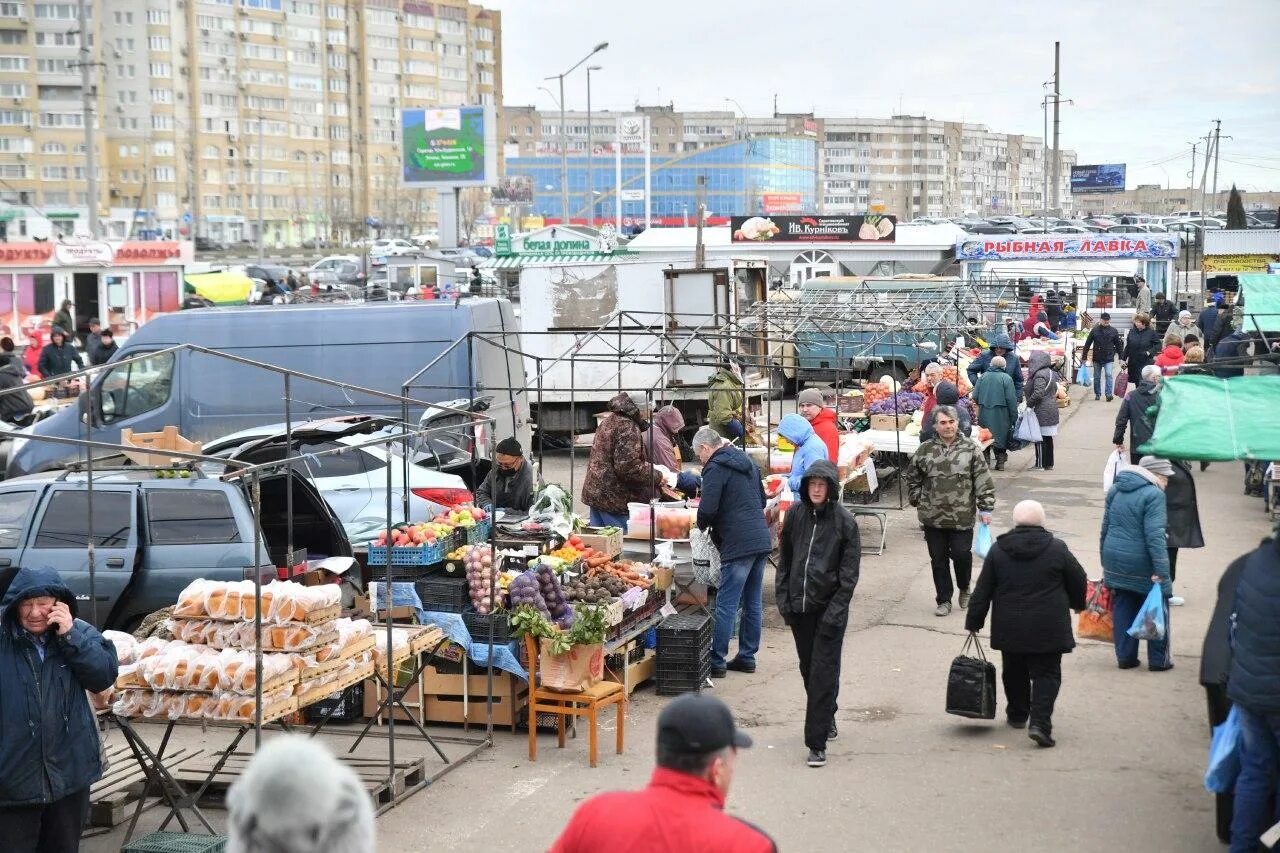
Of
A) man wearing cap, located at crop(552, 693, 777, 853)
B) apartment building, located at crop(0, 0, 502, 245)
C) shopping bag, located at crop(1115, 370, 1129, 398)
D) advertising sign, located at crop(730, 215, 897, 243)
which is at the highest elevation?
apartment building, located at crop(0, 0, 502, 245)

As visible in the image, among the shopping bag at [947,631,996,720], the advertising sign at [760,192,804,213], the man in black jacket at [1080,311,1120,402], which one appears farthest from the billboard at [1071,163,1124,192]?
the shopping bag at [947,631,996,720]

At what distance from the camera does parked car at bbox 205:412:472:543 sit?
13.3m

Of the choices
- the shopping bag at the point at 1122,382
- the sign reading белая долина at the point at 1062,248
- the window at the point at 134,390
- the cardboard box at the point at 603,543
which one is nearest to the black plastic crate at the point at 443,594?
the cardboard box at the point at 603,543

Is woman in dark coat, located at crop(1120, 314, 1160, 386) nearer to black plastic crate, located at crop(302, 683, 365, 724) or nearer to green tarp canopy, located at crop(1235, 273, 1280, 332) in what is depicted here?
Result: green tarp canopy, located at crop(1235, 273, 1280, 332)

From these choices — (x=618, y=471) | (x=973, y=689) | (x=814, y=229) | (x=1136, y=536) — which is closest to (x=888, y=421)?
(x=618, y=471)

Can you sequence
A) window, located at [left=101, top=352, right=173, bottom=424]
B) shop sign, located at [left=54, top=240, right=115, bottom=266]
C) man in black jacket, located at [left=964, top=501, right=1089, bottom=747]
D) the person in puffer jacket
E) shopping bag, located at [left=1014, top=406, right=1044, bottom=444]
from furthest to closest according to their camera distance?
shop sign, located at [left=54, top=240, right=115, bottom=266]
shopping bag, located at [left=1014, top=406, right=1044, bottom=444]
window, located at [left=101, top=352, right=173, bottom=424]
the person in puffer jacket
man in black jacket, located at [left=964, top=501, right=1089, bottom=747]

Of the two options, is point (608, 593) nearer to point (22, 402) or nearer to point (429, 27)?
point (22, 402)

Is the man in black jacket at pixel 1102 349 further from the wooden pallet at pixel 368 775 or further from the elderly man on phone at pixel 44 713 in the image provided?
the elderly man on phone at pixel 44 713

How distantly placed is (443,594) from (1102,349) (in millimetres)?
21927

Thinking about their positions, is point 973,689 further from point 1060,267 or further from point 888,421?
point 1060,267

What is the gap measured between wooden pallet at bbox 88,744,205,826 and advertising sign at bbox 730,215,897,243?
4040 centimetres

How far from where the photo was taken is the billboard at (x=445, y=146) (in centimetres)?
7844

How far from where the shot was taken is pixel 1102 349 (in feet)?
95.0

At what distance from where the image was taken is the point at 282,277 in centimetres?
5709
